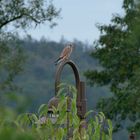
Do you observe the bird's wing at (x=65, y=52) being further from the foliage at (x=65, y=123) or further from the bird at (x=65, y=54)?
the foliage at (x=65, y=123)

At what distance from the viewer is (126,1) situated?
104 feet

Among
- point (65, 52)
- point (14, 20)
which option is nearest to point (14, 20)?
point (14, 20)

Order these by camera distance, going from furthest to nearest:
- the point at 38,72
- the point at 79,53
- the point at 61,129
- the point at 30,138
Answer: the point at 79,53 → the point at 38,72 → the point at 61,129 → the point at 30,138

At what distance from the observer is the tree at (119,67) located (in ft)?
100

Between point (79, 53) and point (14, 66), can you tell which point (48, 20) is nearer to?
point (14, 66)

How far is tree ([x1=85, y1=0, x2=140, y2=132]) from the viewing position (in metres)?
30.5

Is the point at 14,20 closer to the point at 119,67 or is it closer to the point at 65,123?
the point at 119,67

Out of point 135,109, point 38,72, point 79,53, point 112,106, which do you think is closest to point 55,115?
point 135,109

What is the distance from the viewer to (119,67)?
31.9 m

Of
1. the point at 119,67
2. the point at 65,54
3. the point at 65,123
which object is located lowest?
the point at 65,123

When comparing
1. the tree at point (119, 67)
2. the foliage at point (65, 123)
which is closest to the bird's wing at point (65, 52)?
the foliage at point (65, 123)

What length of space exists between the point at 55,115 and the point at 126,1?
26.9 metres

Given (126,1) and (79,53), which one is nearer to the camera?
(126,1)

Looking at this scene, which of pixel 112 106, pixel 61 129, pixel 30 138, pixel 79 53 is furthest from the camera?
pixel 79 53
